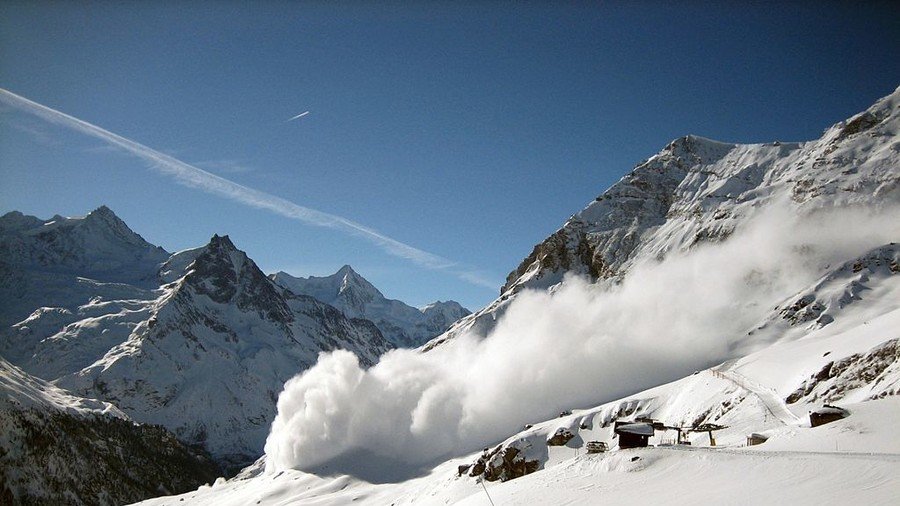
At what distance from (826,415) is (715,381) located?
46253 mm

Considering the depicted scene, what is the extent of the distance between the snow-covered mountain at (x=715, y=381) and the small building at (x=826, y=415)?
76 centimetres

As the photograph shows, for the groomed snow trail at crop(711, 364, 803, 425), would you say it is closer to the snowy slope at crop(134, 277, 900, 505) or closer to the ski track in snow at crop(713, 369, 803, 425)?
the ski track in snow at crop(713, 369, 803, 425)

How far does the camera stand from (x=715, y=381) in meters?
88.4

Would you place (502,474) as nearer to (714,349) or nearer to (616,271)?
(714,349)

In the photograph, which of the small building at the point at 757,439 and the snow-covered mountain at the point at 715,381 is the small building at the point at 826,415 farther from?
the small building at the point at 757,439

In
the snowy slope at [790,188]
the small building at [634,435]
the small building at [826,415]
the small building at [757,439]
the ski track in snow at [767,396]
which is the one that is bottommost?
the ski track in snow at [767,396]

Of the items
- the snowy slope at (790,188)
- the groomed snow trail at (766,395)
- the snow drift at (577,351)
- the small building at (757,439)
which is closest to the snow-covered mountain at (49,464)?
the snow drift at (577,351)

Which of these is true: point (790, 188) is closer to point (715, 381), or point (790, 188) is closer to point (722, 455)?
point (715, 381)

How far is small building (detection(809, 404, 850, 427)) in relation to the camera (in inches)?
1719

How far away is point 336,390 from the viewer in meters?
183

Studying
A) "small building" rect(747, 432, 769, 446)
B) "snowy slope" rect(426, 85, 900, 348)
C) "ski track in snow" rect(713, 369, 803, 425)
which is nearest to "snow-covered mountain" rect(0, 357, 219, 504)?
"snowy slope" rect(426, 85, 900, 348)

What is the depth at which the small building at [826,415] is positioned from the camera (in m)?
43.7

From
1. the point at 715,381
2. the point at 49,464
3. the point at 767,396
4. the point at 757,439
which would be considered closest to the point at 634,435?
the point at 757,439

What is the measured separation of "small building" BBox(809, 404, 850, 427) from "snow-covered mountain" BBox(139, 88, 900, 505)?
76 cm
